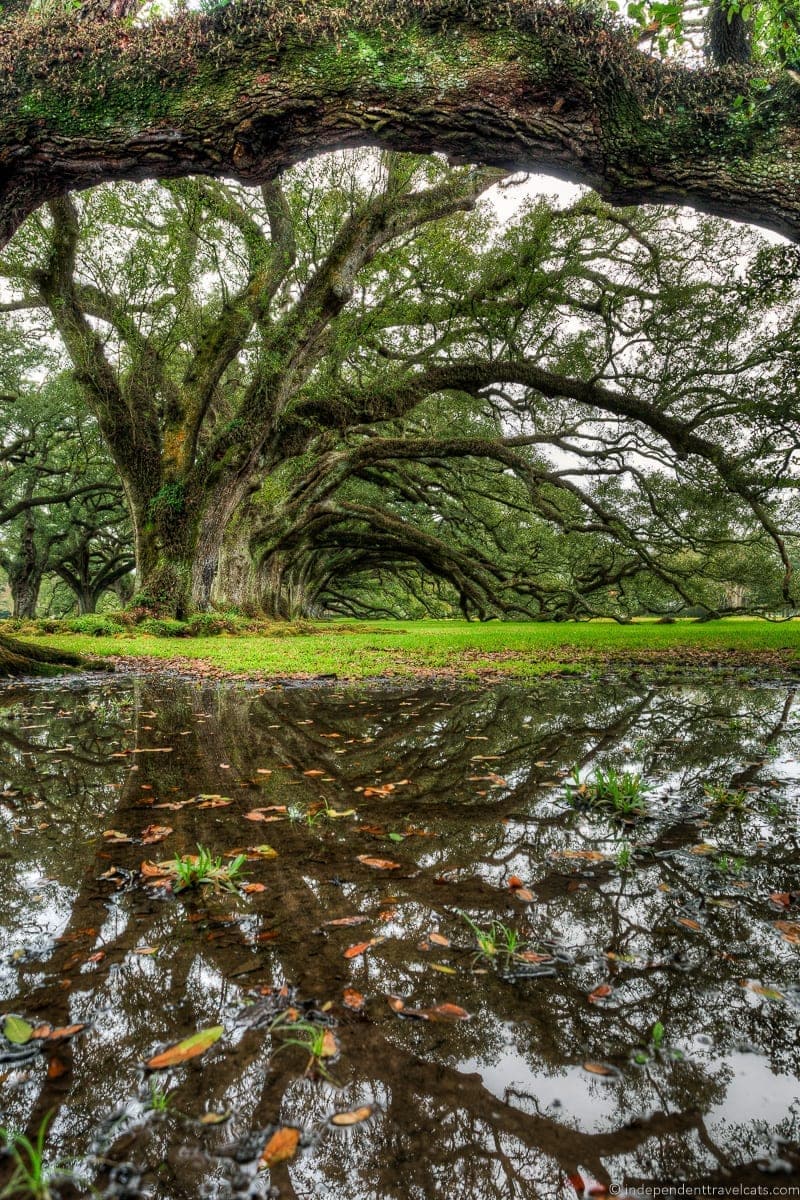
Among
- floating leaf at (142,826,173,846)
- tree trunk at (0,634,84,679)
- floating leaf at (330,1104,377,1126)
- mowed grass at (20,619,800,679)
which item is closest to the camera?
floating leaf at (330,1104,377,1126)

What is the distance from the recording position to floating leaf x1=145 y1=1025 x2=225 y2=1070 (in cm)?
115

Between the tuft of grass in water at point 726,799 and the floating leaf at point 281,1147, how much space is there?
2.24m

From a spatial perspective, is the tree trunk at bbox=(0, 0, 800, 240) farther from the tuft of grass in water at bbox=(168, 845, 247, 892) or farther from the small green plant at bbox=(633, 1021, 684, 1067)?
the small green plant at bbox=(633, 1021, 684, 1067)

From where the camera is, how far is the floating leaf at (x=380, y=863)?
1.99 meters

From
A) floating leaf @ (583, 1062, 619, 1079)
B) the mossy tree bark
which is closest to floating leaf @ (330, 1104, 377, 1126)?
floating leaf @ (583, 1062, 619, 1079)

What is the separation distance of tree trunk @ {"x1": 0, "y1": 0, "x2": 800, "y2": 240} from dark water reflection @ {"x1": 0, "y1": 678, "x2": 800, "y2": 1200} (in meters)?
5.03

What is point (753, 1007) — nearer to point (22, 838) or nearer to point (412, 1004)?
point (412, 1004)

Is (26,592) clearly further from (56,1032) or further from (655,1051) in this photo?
(655,1051)

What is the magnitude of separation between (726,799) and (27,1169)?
2713mm

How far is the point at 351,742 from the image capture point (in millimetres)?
3797

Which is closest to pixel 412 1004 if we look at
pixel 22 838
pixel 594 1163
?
pixel 594 1163

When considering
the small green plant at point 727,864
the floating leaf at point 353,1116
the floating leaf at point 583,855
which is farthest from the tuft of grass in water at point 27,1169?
the small green plant at point 727,864

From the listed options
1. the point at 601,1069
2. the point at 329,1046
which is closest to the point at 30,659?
the point at 329,1046

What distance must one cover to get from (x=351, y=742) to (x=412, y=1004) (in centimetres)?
249
